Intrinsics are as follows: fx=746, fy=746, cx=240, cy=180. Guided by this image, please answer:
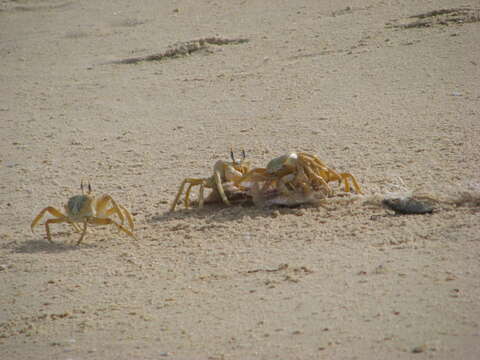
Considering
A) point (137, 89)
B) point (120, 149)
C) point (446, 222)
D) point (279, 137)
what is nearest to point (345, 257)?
point (446, 222)

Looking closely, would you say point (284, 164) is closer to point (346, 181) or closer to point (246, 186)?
point (246, 186)

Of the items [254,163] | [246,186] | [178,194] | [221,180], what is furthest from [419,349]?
[254,163]

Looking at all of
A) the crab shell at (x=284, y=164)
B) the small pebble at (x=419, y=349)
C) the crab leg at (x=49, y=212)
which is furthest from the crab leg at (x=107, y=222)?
the small pebble at (x=419, y=349)

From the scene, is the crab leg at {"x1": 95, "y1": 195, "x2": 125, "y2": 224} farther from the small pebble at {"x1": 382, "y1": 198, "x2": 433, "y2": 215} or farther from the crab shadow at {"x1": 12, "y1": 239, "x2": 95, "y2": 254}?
the small pebble at {"x1": 382, "y1": 198, "x2": 433, "y2": 215}

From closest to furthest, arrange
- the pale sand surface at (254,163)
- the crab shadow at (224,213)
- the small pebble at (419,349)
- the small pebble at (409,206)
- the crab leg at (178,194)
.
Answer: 1. the small pebble at (419,349)
2. the pale sand surface at (254,163)
3. the small pebble at (409,206)
4. the crab shadow at (224,213)
5. the crab leg at (178,194)

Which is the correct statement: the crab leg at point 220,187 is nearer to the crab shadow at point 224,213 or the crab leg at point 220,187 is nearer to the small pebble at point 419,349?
the crab shadow at point 224,213

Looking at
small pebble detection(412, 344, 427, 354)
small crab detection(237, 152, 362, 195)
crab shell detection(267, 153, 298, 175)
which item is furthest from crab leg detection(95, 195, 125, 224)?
small pebble detection(412, 344, 427, 354)

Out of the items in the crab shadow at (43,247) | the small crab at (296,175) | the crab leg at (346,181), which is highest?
the small crab at (296,175)
